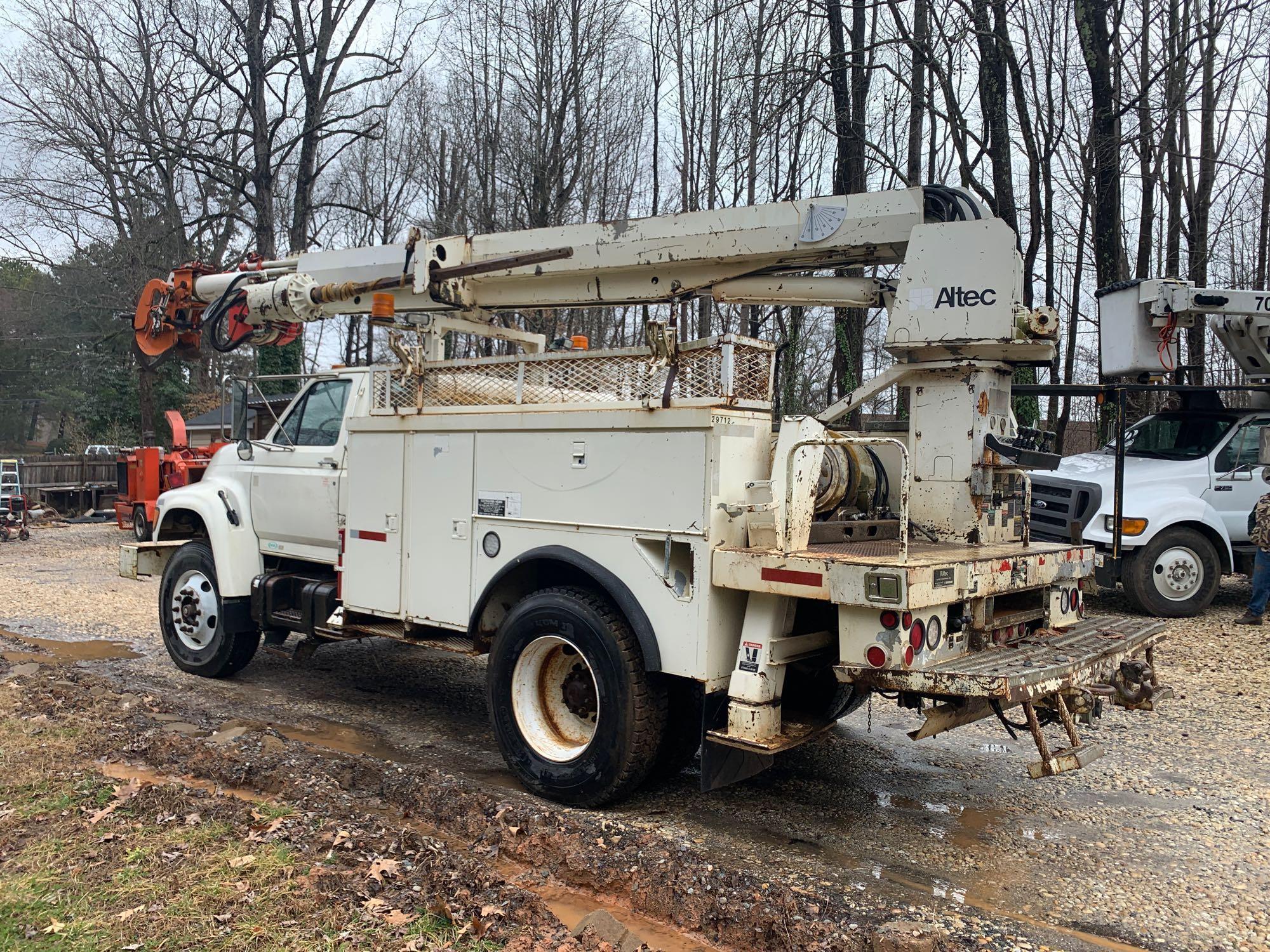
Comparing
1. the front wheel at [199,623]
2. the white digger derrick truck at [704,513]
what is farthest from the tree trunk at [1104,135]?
the front wheel at [199,623]

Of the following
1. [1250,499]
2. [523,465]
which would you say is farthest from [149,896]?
[1250,499]

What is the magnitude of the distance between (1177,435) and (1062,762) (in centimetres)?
832

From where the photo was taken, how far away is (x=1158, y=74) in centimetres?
1374

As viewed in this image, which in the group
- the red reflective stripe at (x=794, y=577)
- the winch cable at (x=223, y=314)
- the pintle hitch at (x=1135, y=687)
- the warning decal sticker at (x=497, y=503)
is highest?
the winch cable at (x=223, y=314)

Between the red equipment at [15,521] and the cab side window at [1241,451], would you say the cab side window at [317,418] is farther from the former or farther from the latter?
the red equipment at [15,521]

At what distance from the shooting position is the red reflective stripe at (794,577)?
4.18 meters

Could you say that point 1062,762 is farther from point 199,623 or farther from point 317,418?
point 199,623

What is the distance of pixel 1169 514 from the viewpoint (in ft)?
33.3

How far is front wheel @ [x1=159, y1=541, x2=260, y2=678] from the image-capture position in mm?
7500

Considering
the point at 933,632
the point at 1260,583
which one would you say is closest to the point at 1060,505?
the point at 1260,583

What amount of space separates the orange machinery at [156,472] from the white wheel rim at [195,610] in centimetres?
1037

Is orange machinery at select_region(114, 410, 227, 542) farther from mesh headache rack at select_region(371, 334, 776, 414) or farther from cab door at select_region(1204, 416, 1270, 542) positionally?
cab door at select_region(1204, 416, 1270, 542)

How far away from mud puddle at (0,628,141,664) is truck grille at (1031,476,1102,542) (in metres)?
9.27

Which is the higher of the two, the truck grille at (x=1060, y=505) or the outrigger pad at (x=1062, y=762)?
the truck grille at (x=1060, y=505)
